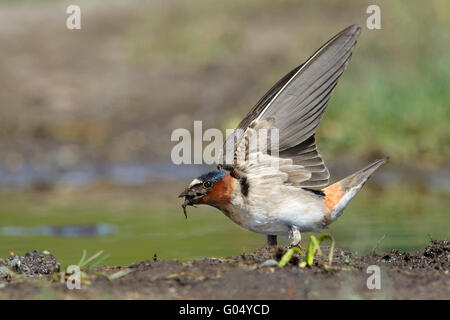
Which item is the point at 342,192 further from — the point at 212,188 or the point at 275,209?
the point at 212,188

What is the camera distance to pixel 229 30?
655 inches

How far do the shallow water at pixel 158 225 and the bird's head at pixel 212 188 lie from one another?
48.7 inches

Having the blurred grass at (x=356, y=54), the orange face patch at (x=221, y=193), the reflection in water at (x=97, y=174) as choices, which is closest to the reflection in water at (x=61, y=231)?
the reflection in water at (x=97, y=174)

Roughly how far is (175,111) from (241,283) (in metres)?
10.2

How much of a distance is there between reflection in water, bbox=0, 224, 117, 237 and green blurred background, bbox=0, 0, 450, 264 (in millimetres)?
23

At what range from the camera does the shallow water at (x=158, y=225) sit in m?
7.28

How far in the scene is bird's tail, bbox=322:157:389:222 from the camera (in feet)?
18.9

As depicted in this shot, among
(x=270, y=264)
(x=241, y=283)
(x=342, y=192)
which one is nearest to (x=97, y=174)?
(x=342, y=192)

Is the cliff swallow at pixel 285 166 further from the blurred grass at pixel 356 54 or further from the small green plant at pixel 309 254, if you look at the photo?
the blurred grass at pixel 356 54

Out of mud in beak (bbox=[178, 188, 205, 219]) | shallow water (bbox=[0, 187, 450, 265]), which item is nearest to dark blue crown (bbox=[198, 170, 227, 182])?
mud in beak (bbox=[178, 188, 205, 219])

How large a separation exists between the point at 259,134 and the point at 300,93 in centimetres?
40

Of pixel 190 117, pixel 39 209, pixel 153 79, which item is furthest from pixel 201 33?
pixel 39 209

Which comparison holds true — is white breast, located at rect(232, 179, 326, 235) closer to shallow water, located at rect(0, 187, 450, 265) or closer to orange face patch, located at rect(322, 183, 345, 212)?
orange face patch, located at rect(322, 183, 345, 212)

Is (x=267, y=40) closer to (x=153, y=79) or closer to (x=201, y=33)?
(x=201, y=33)
